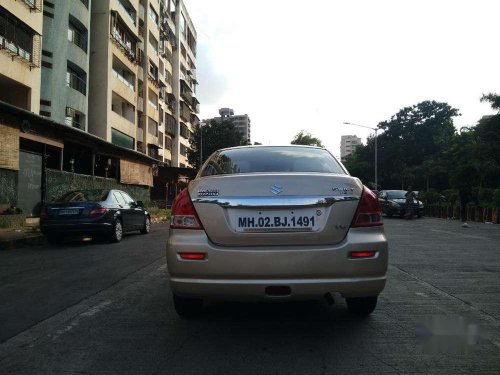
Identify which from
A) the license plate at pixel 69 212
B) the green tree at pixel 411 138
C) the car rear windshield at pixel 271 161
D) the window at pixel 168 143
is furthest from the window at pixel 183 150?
the car rear windshield at pixel 271 161

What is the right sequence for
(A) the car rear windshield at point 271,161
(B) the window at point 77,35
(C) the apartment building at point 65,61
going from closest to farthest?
(A) the car rear windshield at point 271,161, (C) the apartment building at point 65,61, (B) the window at point 77,35

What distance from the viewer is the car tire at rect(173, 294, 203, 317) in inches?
173

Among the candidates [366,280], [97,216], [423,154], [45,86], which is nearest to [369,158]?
[423,154]

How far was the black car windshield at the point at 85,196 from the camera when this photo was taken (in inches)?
452

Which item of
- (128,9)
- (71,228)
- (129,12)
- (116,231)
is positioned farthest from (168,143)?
(71,228)

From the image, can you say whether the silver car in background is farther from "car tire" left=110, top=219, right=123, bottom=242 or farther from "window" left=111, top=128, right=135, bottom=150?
"window" left=111, top=128, right=135, bottom=150

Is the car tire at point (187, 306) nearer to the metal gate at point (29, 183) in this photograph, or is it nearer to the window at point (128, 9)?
the metal gate at point (29, 183)

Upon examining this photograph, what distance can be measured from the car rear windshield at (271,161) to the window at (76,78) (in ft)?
81.6

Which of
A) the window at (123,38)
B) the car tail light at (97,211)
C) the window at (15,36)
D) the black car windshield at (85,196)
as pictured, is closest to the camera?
the car tail light at (97,211)

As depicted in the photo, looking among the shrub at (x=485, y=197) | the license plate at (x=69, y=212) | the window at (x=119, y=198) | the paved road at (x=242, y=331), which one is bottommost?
the paved road at (x=242, y=331)

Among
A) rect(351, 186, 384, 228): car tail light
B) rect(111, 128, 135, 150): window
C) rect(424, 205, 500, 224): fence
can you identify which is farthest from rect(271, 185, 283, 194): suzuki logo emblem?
rect(111, 128, 135, 150): window

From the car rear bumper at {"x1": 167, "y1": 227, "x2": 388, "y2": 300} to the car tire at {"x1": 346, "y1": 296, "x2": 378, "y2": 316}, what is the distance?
64cm

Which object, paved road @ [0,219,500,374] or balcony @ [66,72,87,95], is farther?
balcony @ [66,72,87,95]

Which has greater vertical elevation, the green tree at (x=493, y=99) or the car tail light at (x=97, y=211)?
the green tree at (x=493, y=99)
